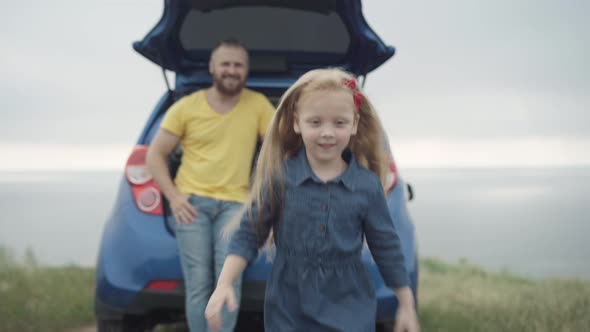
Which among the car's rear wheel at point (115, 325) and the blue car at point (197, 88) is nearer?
the blue car at point (197, 88)

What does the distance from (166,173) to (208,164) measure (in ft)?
0.79

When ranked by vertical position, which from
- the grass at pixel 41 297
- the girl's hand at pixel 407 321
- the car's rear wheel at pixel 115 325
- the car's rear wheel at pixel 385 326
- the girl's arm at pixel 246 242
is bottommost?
the grass at pixel 41 297

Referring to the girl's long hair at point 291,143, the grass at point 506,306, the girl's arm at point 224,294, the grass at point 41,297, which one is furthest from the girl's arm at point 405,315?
the grass at point 41,297

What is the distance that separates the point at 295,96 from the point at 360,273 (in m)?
0.67

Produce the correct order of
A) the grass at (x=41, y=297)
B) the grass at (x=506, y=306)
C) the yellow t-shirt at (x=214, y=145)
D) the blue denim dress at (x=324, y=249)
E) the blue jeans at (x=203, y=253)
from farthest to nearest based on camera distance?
1. the grass at (x=41, y=297)
2. the grass at (x=506, y=306)
3. the yellow t-shirt at (x=214, y=145)
4. the blue jeans at (x=203, y=253)
5. the blue denim dress at (x=324, y=249)

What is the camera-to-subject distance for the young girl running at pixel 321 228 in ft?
6.18

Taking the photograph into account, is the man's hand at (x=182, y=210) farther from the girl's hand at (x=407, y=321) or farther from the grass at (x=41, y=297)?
the grass at (x=41, y=297)

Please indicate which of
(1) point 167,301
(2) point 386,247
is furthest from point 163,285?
(2) point 386,247

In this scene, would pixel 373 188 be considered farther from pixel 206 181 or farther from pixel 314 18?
pixel 314 18

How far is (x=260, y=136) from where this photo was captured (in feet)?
10.6

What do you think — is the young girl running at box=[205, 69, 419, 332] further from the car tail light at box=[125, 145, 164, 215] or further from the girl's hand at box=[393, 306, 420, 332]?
the car tail light at box=[125, 145, 164, 215]

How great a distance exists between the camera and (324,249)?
6.28 ft

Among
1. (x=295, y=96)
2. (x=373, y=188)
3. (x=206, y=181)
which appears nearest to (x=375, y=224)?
(x=373, y=188)

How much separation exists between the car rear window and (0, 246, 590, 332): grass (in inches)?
88.1
